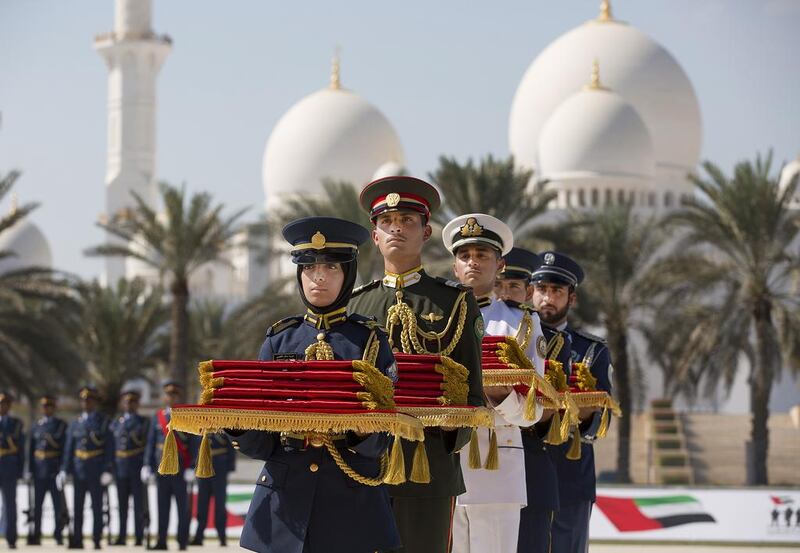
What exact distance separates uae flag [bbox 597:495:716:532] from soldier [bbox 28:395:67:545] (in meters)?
6.83

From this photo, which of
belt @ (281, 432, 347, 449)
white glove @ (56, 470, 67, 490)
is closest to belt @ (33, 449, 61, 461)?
white glove @ (56, 470, 67, 490)

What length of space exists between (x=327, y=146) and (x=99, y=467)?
53498 millimetres

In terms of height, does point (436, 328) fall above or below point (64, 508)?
above

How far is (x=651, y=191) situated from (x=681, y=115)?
24.9 feet

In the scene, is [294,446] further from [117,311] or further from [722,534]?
[117,311]

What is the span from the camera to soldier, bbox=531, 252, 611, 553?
9.08 metres

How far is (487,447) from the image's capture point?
7668 mm

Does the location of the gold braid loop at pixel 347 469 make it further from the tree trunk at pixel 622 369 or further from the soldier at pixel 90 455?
the tree trunk at pixel 622 369

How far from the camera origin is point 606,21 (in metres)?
73.7

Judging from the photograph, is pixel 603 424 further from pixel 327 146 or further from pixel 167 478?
pixel 327 146

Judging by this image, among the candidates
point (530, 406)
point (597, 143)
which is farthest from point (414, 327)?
point (597, 143)

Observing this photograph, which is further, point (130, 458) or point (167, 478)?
point (130, 458)

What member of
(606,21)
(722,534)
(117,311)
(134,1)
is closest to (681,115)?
(606,21)

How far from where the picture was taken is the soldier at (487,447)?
759cm
